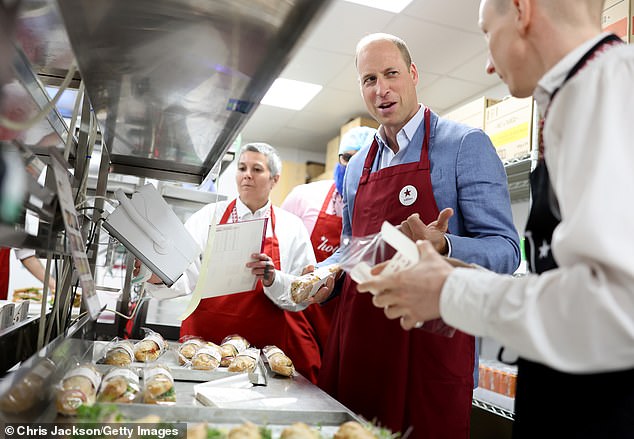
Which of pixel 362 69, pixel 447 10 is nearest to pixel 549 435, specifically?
pixel 362 69

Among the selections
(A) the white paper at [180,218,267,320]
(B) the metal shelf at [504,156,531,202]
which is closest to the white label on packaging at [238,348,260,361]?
(A) the white paper at [180,218,267,320]

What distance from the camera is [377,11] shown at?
12.6 ft

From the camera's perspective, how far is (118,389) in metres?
1.11

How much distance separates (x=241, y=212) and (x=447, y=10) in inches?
83.3

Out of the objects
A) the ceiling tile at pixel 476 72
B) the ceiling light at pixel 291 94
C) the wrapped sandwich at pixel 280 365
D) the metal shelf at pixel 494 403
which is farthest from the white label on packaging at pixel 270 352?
the ceiling light at pixel 291 94

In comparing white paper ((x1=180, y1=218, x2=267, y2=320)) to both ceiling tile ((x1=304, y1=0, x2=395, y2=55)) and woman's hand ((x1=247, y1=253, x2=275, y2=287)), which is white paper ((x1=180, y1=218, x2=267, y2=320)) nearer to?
woman's hand ((x1=247, y1=253, x2=275, y2=287))

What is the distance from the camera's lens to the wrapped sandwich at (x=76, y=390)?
985mm

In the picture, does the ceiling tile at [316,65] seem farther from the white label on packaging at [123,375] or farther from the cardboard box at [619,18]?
the white label on packaging at [123,375]

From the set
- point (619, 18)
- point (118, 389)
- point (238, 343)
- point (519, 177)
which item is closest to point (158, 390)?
point (118, 389)

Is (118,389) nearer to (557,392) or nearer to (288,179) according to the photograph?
(557,392)

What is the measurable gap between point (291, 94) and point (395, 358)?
4.52 m

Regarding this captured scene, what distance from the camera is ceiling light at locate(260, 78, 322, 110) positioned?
17.6ft

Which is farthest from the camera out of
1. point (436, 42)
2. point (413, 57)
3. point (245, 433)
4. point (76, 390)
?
point (413, 57)

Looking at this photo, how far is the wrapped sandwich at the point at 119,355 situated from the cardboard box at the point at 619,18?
2240 millimetres
